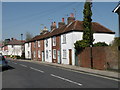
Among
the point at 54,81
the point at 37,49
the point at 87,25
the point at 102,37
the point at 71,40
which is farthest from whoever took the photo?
the point at 37,49

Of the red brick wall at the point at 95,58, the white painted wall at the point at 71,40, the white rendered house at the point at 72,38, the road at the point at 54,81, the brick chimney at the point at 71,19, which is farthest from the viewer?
the brick chimney at the point at 71,19

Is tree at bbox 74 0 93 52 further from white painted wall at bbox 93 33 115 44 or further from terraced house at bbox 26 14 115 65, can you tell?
white painted wall at bbox 93 33 115 44

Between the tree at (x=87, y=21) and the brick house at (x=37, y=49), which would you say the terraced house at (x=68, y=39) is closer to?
the brick house at (x=37, y=49)

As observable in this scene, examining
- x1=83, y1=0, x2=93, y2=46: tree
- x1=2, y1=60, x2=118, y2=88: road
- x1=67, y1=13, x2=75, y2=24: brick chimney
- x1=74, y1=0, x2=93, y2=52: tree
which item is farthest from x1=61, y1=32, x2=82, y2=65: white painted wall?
x1=2, y1=60, x2=118, y2=88: road

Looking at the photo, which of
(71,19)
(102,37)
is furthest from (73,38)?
(71,19)

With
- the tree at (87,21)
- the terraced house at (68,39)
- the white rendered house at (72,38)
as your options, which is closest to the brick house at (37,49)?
the terraced house at (68,39)

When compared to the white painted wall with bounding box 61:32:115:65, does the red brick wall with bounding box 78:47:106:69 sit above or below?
below

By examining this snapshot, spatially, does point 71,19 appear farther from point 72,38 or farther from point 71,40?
point 72,38

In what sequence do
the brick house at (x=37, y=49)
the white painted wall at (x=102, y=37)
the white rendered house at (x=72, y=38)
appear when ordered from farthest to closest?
the brick house at (x=37, y=49)
the white painted wall at (x=102, y=37)
the white rendered house at (x=72, y=38)

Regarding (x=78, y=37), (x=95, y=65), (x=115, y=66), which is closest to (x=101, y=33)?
(x=78, y=37)

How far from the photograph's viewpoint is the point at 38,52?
43.8 metres

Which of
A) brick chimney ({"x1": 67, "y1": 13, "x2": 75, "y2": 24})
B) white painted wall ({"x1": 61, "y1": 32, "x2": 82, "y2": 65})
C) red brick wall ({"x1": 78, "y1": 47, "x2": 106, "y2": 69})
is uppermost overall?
brick chimney ({"x1": 67, "y1": 13, "x2": 75, "y2": 24})

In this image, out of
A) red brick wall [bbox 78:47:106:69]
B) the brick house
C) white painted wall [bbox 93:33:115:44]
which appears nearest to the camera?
red brick wall [bbox 78:47:106:69]

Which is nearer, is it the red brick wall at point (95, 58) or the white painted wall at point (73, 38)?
the red brick wall at point (95, 58)
